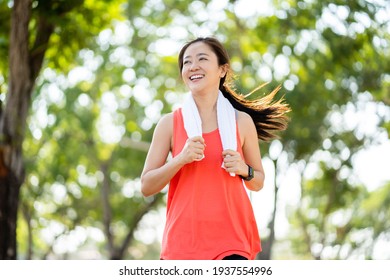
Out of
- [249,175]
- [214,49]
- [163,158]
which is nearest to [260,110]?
[214,49]

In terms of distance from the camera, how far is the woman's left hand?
3.96 metres

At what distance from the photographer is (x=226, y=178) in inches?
159

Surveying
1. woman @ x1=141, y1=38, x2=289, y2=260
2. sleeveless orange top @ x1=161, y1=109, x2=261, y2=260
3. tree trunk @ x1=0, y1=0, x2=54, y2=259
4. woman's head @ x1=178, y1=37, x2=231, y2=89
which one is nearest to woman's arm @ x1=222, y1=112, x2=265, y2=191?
woman @ x1=141, y1=38, x2=289, y2=260

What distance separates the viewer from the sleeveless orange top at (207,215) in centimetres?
394

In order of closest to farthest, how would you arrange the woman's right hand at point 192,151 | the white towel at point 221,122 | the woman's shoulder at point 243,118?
the woman's right hand at point 192,151 → the white towel at point 221,122 → the woman's shoulder at point 243,118

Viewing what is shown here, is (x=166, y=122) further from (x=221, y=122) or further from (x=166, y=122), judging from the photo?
(x=221, y=122)

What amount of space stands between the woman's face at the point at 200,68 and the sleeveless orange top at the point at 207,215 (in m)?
0.36

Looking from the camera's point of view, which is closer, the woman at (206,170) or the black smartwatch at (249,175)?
the woman at (206,170)

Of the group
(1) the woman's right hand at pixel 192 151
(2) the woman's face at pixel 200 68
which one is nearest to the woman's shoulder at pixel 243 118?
(2) the woman's face at pixel 200 68

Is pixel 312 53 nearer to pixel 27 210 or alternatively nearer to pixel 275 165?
pixel 275 165

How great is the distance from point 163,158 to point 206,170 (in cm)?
27

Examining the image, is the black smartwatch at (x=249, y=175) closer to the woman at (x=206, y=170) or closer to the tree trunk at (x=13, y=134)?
the woman at (x=206, y=170)

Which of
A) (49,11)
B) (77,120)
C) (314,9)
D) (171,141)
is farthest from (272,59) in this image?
(171,141)

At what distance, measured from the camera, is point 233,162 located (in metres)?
3.96
